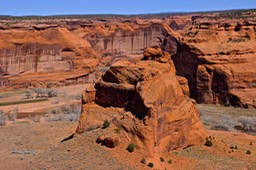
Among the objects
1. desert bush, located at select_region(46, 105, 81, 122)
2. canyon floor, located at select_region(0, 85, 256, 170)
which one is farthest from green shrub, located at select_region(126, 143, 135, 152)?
desert bush, located at select_region(46, 105, 81, 122)

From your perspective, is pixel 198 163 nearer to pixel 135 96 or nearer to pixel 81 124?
pixel 135 96

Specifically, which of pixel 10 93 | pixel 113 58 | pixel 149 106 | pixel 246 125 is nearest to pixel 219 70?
pixel 246 125

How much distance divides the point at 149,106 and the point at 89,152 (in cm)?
423

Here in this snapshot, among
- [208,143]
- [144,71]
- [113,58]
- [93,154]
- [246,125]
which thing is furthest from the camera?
[113,58]

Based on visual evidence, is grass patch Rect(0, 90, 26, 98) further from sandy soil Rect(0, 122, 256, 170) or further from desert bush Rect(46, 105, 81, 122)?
sandy soil Rect(0, 122, 256, 170)

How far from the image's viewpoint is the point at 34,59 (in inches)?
2525

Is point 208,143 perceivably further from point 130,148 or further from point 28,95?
point 28,95

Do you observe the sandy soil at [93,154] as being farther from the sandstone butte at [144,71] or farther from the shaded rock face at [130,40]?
the shaded rock face at [130,40]

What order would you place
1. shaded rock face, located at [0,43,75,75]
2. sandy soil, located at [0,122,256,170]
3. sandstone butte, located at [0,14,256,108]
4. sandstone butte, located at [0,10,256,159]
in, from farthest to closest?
1. shaded rock face, located at [0,43,75,75]
2. sandstone butte, located at [0,14,256,108]
3. sandstone butte, located at [0,10,256,159]
4. sandy soil, located at [0,122,256,170]

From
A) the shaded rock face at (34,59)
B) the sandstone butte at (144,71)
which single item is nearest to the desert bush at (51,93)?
the sandstone butte at (144,71)

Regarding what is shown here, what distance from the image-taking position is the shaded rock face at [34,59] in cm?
6159

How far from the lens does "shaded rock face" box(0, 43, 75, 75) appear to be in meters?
61.6

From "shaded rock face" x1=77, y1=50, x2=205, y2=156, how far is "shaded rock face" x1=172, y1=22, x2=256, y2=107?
21824mm

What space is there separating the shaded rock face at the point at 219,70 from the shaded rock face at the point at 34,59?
20.2 meters
